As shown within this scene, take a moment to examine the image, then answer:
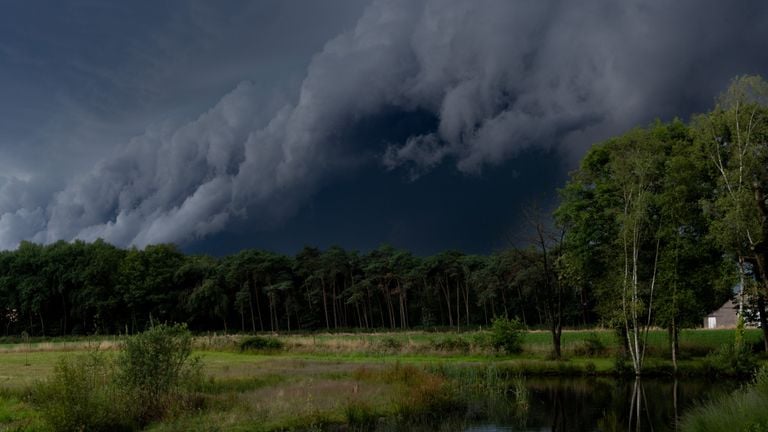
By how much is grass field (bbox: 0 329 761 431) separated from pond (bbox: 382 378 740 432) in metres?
3.51

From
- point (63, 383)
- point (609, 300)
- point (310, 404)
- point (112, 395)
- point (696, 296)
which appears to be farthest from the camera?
point (609, 300)

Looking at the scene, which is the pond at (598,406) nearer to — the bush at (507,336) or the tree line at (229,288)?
the bush at (507,336)

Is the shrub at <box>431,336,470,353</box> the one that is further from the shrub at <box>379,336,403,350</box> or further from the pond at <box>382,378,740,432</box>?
the pond at <box>382,378,740,432</box>

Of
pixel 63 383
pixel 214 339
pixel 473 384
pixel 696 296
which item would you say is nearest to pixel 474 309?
pixel 214 339

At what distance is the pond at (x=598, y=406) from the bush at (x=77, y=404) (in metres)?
10.3

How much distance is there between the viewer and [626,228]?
3891cm

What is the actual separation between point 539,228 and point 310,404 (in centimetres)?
2760

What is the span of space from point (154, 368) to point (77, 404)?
137 inches

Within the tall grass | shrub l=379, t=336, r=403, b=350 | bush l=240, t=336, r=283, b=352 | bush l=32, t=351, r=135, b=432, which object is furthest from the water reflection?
bush l=240, t=336, r=283, b=352

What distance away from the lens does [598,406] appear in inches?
1092

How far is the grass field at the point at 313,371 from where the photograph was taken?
74.2 ft

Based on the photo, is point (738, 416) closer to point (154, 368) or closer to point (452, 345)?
point (154, 368)

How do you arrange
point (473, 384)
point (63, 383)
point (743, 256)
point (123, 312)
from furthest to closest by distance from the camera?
point (123, 312), point (743, 256), point (473, 384), point (63, 383)

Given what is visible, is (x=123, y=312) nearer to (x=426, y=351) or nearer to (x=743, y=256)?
(x=426, y=351)
